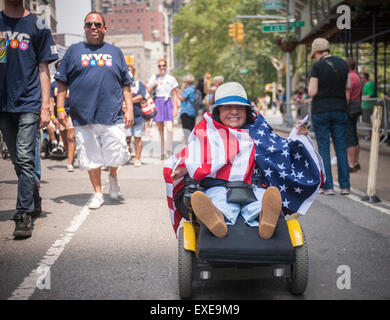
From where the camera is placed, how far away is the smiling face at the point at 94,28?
6.15 m

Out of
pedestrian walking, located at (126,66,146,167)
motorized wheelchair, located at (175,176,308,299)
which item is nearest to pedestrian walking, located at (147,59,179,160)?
pedestrian walking, located at (126,66,146,167)

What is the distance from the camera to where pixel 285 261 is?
3.19 m

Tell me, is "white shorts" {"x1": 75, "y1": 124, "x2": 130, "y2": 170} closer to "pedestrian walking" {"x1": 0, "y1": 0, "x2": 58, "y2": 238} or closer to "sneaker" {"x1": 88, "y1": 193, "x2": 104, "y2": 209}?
"sneaker" {"x1": 88, "y1": 193, "x2": 104, "y2": 209}

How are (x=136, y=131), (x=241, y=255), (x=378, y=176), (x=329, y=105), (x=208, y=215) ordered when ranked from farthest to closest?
(x=136, y=131)
(x=378, y=176)
(x=329, y=105)
(x=208, y=215)
(x=241, y=255)

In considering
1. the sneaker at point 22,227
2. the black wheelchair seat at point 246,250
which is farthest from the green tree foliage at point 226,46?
the black wheelchair seat at point 246,250

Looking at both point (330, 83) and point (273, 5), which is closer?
point (330, 83)

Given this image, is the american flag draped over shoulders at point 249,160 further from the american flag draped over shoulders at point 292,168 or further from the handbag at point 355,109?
the handbag at point 355,109

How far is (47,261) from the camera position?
14.0 ft

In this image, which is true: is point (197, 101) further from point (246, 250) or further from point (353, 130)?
point (246, 250)

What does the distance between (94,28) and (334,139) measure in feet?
12.1

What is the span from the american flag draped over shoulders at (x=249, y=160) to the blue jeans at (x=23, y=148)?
5.76 ft

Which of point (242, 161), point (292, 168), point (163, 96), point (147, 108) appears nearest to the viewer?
point (242, 161)

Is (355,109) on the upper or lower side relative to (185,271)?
upper

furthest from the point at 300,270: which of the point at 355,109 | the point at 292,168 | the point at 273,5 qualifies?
the point at 273,5
